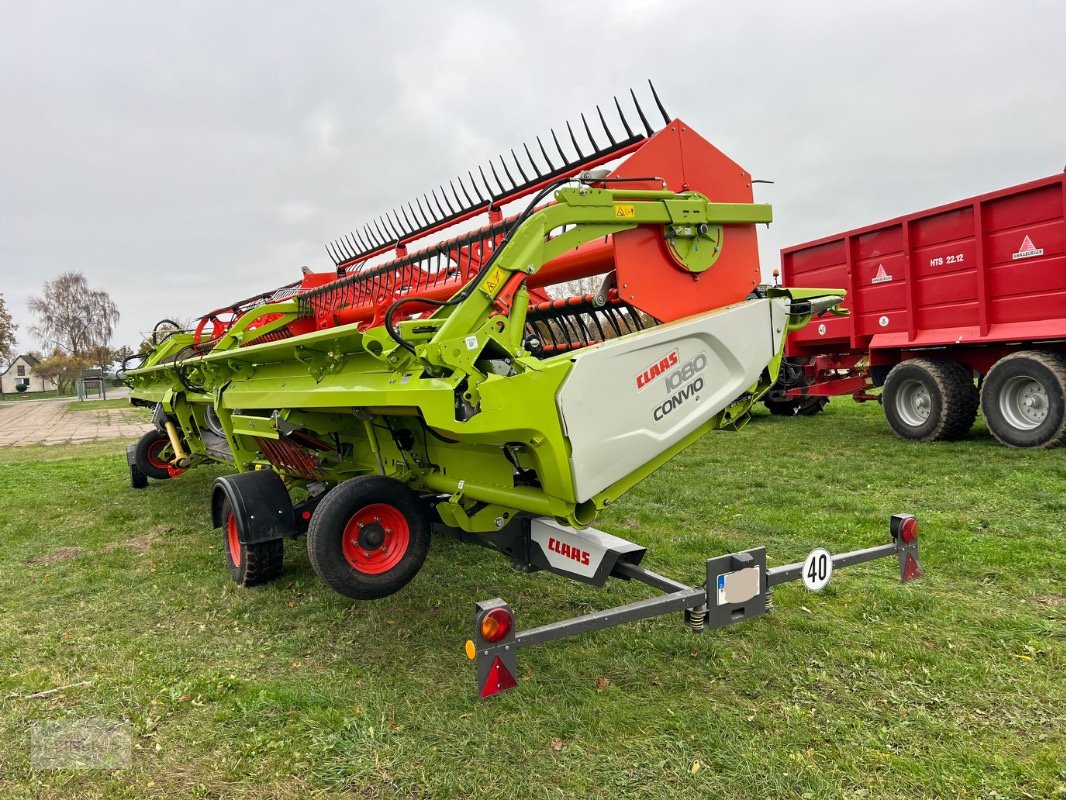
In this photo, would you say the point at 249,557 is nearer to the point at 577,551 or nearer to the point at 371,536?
the point at 371,536

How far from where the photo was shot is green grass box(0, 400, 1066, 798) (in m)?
2.42

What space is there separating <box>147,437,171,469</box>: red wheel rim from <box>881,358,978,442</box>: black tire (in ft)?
28.7

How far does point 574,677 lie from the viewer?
Answer: 10.0 ft

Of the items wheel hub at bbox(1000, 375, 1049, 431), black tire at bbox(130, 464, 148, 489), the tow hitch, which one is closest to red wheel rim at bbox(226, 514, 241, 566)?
the tow hitch

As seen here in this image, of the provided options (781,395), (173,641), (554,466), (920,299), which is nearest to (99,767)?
(173,641)

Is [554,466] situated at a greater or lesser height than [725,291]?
lesser

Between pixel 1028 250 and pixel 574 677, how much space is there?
7.10m

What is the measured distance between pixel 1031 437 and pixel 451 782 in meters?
7.37

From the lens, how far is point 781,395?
11.1 m

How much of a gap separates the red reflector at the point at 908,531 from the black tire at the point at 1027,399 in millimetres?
4955

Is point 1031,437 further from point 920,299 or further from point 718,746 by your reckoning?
point 718,746

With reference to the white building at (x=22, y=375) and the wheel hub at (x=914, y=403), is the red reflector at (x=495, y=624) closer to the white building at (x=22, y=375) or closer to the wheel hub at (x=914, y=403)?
the wheel hub at (x=914, y=403)

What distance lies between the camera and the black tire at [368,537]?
3064 mm

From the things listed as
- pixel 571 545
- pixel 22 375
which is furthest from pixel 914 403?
pixel 22 375
